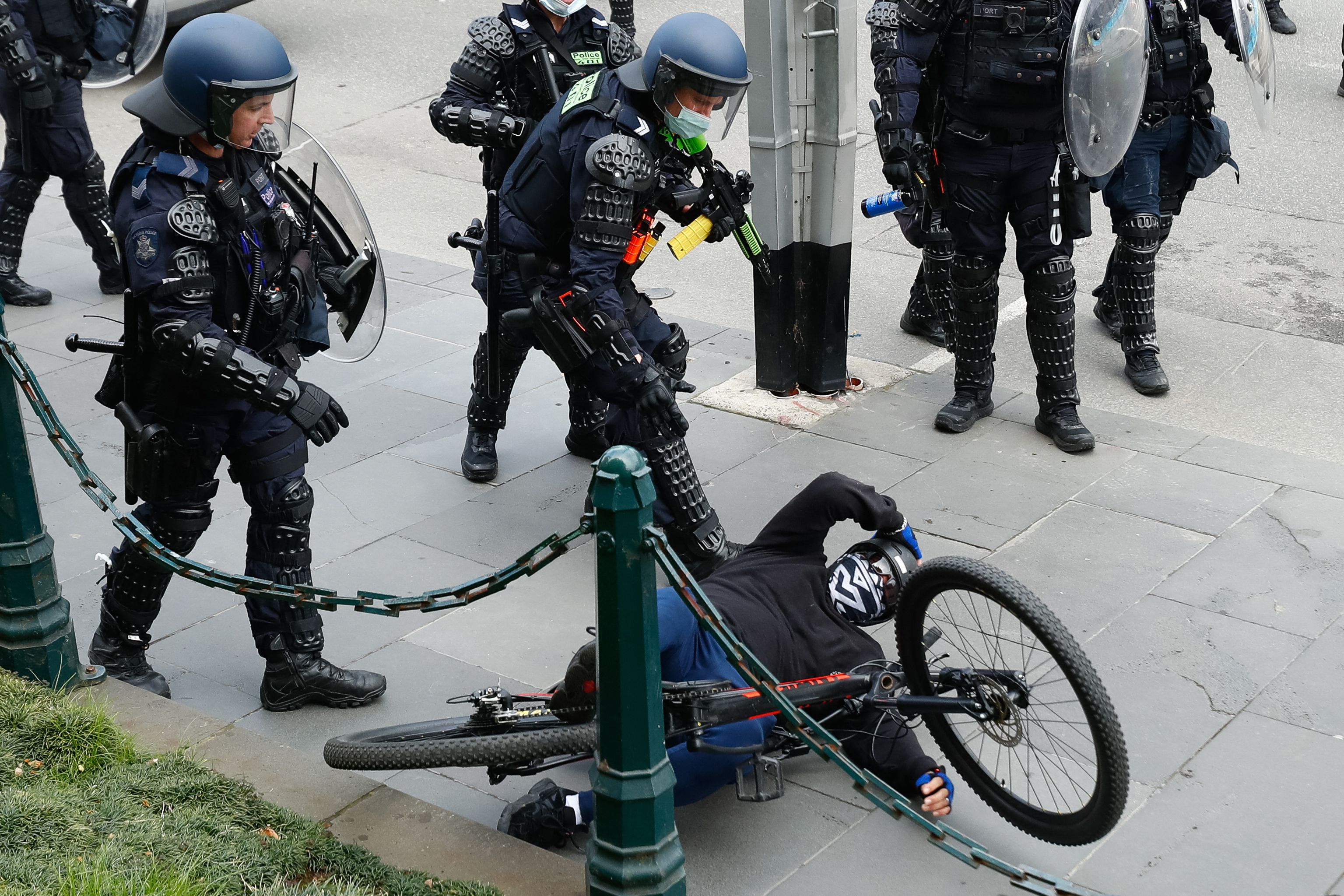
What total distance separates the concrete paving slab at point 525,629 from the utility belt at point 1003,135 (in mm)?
2289

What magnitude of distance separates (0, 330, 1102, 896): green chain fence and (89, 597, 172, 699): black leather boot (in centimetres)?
163

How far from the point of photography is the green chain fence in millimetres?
2691

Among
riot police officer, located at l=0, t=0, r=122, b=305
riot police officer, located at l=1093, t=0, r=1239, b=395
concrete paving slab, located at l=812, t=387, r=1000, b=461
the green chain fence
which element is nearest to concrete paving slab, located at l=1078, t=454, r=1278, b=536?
concrete paving slab, located at l=812, t=387, r=1000, b=461

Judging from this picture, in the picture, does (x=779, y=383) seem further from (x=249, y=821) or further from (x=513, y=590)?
(x=249, y=821)

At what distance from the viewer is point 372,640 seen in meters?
4.70

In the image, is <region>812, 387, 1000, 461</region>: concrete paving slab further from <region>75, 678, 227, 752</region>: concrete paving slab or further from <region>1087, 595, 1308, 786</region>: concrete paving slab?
<region>75, 678, 227, 752</region>: concrete paving slab

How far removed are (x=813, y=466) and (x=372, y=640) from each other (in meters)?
1.96

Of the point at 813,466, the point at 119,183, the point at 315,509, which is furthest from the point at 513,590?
the point at 119,183

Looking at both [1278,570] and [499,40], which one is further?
[499,40]

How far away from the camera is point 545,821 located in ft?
11.8

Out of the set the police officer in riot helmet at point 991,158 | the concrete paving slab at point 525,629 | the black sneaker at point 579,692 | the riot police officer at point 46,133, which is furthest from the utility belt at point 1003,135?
the riot police officer at point 46,133

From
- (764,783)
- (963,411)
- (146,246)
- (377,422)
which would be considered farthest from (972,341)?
(146,246)

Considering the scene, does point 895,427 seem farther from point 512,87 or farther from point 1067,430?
point 512,87

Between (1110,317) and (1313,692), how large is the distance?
3.11 metres
